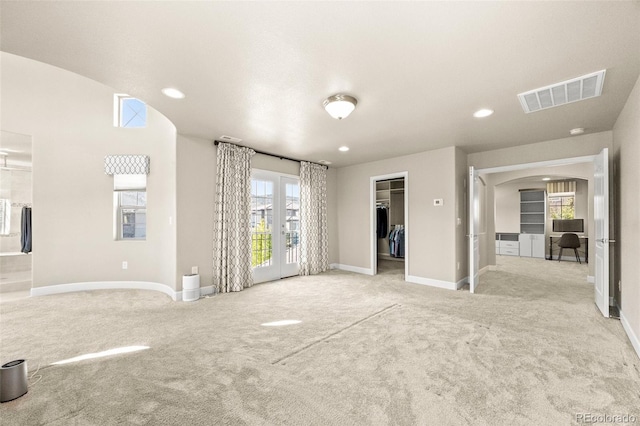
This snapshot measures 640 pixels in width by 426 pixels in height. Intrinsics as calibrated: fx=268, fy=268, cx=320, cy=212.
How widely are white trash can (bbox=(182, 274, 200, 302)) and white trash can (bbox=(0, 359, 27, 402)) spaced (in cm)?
212

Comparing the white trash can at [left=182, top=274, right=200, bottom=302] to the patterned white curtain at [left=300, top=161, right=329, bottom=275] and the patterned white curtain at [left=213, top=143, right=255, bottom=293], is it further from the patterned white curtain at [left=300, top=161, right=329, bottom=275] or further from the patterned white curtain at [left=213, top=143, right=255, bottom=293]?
the patterned white curtain at [left=300, top=161, right=329, bottom=275]

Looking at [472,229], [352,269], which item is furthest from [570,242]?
[352,269]

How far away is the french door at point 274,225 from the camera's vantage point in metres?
5.10

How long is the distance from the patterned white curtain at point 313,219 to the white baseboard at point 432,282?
1923 mm

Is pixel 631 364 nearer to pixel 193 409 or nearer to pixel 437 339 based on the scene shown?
pixel 437 339

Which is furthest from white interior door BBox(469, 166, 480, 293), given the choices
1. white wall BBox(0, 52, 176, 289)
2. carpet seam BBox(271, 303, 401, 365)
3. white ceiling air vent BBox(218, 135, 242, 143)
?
white wall BBox(0, 52, 176, 289)

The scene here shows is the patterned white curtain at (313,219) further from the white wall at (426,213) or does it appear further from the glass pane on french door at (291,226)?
the white wall at (426,213)

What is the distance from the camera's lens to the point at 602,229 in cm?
334

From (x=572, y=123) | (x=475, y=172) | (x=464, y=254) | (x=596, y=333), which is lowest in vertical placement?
(x=596, y=333)

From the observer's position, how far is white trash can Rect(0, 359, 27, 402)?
174cm

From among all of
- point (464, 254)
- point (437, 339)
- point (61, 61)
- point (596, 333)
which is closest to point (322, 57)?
point (61, 61)

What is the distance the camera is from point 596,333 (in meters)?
2.77

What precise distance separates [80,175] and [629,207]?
7.62 meters

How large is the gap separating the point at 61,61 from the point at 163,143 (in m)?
2.64
